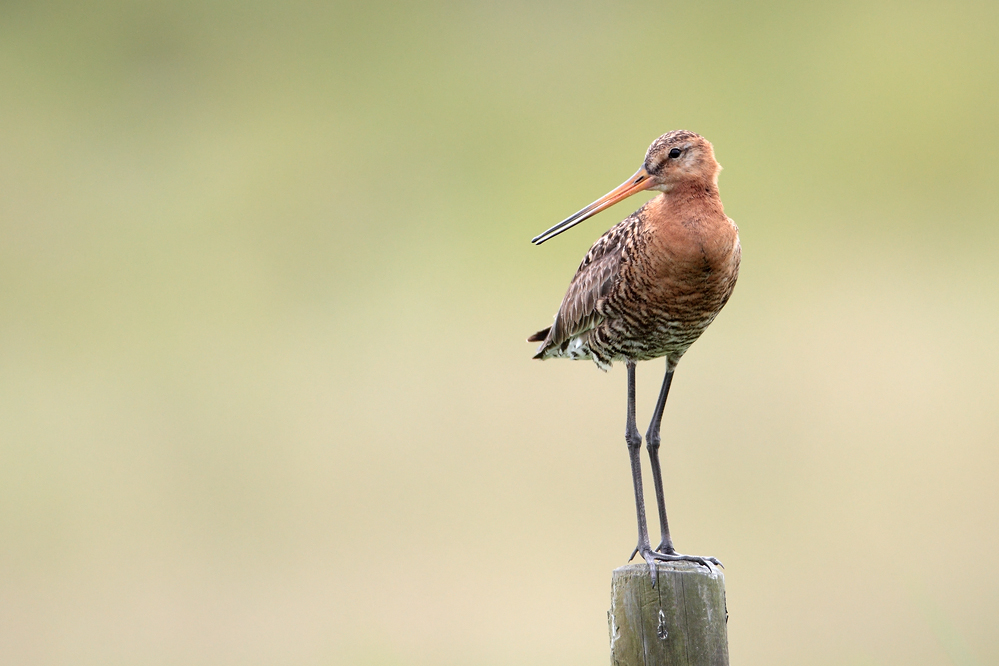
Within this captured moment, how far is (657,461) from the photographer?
553cm

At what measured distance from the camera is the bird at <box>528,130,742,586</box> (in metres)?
4.87

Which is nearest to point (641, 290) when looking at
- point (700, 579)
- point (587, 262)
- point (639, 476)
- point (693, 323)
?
point (693, 323)

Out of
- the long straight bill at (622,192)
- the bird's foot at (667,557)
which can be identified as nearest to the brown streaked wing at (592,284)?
the long straight bill at (622,192)

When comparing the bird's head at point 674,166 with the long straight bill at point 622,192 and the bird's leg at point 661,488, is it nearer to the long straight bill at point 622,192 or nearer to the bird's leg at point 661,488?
the long straight bill at point 622,192

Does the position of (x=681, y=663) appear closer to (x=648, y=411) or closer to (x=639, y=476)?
(x=639, y=476)

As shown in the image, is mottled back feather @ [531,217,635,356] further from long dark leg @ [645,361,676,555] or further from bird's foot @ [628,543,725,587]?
bird's foot @ [628,543,725,587]

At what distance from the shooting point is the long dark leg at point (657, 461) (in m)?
5.29

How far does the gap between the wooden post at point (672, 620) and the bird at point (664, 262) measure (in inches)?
28.6

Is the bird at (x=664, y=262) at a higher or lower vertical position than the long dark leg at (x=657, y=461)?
higher

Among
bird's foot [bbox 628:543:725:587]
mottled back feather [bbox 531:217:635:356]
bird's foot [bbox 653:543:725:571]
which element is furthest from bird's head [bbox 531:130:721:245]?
bird's foot [bbox 653:543:725:571]

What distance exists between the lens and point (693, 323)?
5070mm

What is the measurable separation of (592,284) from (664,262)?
23.2 inches

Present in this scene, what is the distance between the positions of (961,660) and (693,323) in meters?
1.91

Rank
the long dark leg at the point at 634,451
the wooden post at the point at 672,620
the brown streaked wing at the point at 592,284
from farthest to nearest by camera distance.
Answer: the brown streaked wing at the point at 592,284, the long dark leg at the point at 634,451, the wooden post at the point at 672,620
